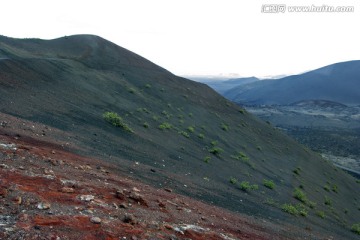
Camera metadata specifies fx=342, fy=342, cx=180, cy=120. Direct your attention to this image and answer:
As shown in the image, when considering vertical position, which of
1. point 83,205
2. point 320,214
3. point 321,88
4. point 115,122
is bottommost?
point 320,214

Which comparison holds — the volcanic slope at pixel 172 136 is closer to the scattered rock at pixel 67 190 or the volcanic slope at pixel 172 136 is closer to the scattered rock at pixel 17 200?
the scattered rock at pixel 67 190

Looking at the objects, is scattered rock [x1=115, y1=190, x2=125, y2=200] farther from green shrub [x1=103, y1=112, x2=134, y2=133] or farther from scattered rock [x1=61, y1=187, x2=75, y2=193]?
green shrub [x1=103, y1=112, x2=134, y2=133]

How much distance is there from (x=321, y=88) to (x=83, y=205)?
574 feet

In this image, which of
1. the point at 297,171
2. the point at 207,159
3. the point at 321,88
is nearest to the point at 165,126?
the point at 207,159

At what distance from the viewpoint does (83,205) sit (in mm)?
7262

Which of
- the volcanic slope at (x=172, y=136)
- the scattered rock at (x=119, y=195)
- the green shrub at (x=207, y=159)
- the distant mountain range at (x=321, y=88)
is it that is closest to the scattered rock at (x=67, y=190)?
the scattered rock at (x=119, y=195)

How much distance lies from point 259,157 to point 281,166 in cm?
196

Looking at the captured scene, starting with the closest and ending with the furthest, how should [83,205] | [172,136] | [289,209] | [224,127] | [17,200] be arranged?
[17,200], [83,205], [289,209], [172,136], [224,127]

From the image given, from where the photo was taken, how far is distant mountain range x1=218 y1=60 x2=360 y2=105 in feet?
515

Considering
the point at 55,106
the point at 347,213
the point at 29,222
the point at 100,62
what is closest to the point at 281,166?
the point at 347,213

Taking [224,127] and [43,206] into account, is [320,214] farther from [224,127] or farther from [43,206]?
[43,206]

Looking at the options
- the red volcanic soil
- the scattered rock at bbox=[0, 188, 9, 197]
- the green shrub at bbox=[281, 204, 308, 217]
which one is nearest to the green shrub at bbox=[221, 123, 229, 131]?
the green shrub at bbox=[281, 204, 308, 217]

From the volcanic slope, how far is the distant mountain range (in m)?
133

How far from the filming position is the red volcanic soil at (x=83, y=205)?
6129 mm
